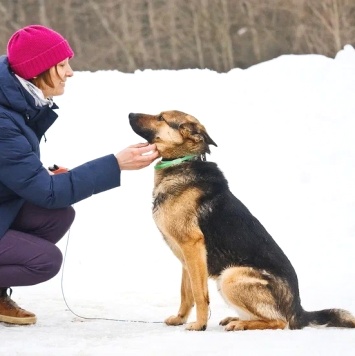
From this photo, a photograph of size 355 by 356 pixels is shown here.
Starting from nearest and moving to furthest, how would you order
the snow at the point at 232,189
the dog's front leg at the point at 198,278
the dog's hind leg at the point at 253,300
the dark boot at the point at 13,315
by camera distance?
the snow at the point at 232,189, the dog's hind leg at the point at 253,300, the dog's front leg at the point at 198,278, the dark boot at the point at 13,315

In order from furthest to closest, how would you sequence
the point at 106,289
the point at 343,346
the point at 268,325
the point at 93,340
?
the point at 106,289, the point at 268,325, the point at 93,340, the point at 343,346

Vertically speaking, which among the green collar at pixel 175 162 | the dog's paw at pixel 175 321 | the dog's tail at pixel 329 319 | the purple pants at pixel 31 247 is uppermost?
the green collar at pixel 175 162

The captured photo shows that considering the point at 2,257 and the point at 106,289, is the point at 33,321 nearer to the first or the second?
the point at 2,257

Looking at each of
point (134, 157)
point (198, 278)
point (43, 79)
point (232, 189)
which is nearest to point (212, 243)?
point (198, 278)

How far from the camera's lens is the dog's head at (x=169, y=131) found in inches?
166

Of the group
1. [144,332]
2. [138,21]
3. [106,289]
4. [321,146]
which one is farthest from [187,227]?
[138,21]

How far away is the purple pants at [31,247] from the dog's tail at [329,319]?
1.42 meters

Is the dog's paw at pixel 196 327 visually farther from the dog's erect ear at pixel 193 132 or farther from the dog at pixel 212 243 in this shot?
the dog's erect ear at pixel 193 132

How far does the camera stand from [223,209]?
406 centimetres

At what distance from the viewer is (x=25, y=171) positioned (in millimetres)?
3740

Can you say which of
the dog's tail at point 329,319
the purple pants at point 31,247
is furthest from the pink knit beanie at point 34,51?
the dog's tail at point 329,319

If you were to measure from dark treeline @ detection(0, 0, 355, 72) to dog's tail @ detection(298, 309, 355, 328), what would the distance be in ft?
29.5

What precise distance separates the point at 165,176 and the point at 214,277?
66 centimetres

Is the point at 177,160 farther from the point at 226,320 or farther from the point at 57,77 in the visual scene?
the point at 226,320
